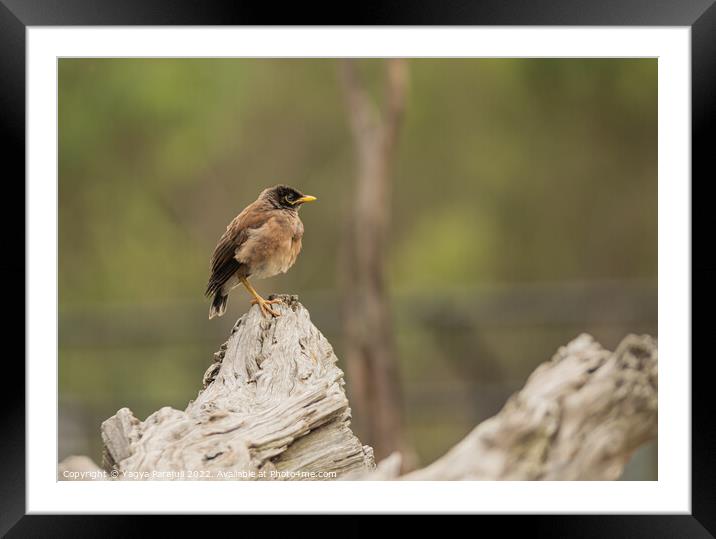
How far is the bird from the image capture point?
4363mm

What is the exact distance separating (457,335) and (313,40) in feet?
20.6

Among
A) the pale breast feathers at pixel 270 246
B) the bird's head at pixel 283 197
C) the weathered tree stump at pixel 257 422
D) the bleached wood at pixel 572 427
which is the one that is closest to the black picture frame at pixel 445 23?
the bleached wood at pixel 572 427

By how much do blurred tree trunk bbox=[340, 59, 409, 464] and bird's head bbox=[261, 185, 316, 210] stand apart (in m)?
3.84

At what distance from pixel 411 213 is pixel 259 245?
17.5 feet

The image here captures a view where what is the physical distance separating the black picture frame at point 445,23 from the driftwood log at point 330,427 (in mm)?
250

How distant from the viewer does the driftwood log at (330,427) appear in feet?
12.6

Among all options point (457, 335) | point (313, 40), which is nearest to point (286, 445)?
point (313, 40)

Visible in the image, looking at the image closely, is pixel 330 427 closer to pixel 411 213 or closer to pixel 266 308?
pixel 266 308

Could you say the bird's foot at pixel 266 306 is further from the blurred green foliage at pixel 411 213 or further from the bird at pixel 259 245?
the blurred green foliage at pixel 411 213

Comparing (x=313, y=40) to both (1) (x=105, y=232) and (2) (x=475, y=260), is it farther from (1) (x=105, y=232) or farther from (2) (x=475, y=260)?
(2) (x=475, y=260)

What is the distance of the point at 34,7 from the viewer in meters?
3.97

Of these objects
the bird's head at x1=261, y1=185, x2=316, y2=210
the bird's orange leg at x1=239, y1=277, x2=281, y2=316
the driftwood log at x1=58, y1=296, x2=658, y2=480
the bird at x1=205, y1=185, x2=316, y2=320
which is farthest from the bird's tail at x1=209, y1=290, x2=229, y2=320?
the bird's head at x1=261, y1=185, x2=316, y2=210

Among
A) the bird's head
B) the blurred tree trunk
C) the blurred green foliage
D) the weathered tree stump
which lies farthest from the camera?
the blurred tree trunk

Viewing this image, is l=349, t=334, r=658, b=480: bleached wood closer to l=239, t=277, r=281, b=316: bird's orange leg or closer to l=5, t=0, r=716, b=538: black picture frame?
l=5, t=0, r=716, b=538: black picture frame
